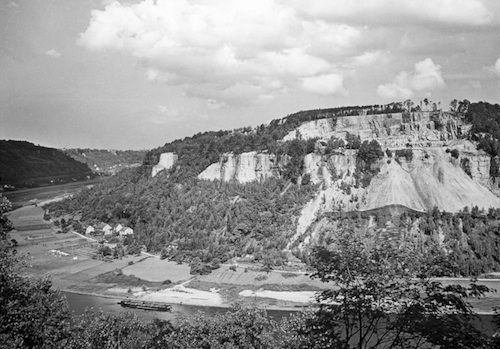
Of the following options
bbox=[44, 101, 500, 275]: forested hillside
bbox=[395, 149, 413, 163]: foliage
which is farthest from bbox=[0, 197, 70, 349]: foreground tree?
bbox=[395, 149, 413, 163]: foliage

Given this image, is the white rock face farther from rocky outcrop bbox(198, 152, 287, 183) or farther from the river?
the river

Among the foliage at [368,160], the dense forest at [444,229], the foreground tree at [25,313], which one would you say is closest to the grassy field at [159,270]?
the dense forest at [444,229]

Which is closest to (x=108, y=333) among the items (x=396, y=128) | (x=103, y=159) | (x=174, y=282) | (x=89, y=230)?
(x=174, y=282)

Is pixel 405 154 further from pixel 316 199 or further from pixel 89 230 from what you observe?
pixel 89 230

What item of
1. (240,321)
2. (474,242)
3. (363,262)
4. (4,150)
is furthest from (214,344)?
(4,150)

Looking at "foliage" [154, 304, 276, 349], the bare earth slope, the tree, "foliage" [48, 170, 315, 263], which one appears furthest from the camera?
"foliage" [48, 170, 315, 263]

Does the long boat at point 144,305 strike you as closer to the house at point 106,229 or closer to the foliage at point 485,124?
the house at point 106,229
